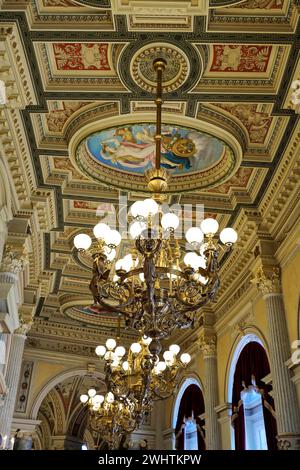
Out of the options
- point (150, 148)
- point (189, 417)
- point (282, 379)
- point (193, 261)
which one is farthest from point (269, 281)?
point (189, 417)

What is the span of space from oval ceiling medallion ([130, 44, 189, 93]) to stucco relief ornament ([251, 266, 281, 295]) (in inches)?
143

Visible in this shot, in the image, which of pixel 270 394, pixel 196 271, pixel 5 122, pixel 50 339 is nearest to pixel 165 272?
pixel 196 271

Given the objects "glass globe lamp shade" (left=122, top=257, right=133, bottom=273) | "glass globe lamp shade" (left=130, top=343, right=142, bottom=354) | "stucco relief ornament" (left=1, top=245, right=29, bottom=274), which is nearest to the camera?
"glass globe lamp shade" (left=122, top=257, right=133, bottom=273)

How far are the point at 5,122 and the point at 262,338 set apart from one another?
5726 millimetres

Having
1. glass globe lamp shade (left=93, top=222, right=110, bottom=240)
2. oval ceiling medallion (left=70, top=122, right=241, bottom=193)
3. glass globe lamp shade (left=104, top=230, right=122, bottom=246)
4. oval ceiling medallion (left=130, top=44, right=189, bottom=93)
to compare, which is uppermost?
oval ceiling medallion (left=70, top=122, right=241, bottom=193)

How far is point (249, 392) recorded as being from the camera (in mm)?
9281

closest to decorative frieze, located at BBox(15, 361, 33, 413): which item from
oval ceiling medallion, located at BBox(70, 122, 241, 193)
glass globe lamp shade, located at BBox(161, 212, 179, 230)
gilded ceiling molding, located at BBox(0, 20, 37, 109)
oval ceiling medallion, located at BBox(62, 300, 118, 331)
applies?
oval ceiling medallion, located at BBox(62, 300, 118, 331)

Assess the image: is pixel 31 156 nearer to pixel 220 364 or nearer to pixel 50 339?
pixel 220 364

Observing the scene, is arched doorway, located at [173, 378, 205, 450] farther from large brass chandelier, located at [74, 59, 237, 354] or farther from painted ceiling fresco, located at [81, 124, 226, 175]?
large brass chandelier, located at [74, 59, 237, 354]

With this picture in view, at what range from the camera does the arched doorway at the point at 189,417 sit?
37.8ft

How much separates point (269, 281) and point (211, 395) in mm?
3697

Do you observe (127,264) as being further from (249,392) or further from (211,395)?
(211,395)

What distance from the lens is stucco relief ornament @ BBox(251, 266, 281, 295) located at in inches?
316

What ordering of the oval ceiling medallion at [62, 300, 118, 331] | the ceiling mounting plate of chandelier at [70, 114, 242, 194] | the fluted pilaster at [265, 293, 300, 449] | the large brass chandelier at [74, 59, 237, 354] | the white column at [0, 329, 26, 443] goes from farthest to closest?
the oval ceiling medallion at [62, 300, 118, 331] → the white column at [0, 329, 26, 443] → the fluted pilaster at [265, 293, 300, 449] → the ceiling mounting plate of chandelier at [70, 114, 242, 194] → the large brass chandelier at [74, 59, 237, 354]
